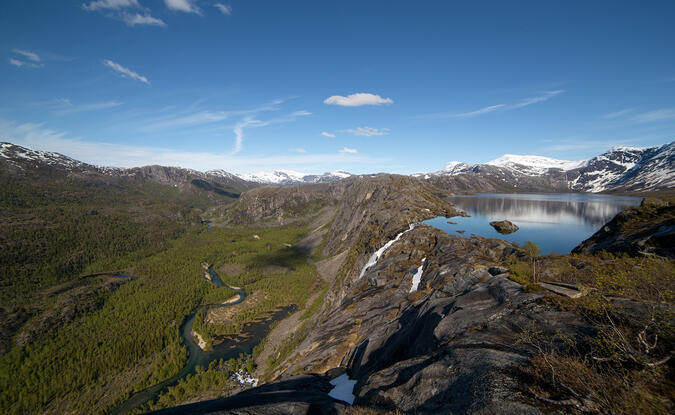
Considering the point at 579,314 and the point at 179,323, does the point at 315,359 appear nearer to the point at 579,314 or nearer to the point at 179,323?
the point at 579,314

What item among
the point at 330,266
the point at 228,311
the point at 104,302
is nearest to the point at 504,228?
the point at 330,266

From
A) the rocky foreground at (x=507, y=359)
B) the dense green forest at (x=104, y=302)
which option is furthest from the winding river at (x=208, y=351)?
the rocky foreground at (x=507, y=359)

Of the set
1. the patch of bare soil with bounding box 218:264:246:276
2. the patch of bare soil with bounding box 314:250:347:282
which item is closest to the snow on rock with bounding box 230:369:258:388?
the patch of bare soil with bounding box 314:250:347:282

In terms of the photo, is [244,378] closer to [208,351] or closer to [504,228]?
[208,351]

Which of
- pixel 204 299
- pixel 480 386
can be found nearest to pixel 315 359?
pixel 480 386

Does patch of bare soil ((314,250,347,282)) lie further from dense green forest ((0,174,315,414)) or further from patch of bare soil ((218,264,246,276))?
patch of bare soil ((218,264,246,276))

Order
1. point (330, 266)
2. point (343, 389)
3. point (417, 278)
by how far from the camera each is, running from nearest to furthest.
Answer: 1. point (343, 389)
2. point (417, 278)
3. point (330, 266)

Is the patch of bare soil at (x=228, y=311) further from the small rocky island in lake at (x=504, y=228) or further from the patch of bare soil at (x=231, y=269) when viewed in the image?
the small rocky island in lake at (x=504, y=228)
